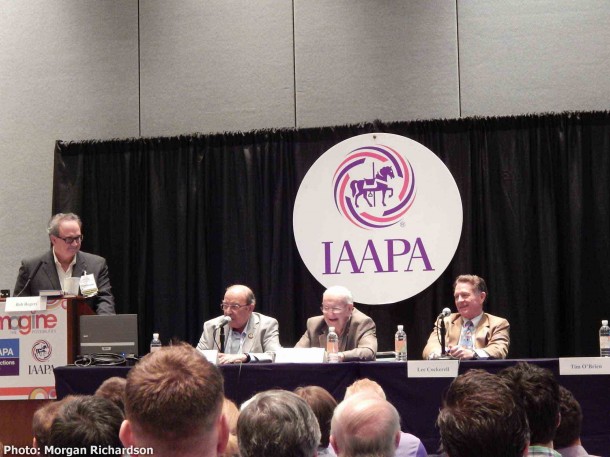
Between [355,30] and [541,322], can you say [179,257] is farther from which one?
[541,322]

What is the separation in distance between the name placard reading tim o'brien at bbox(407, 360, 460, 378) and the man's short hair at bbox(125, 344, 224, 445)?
2.97 m

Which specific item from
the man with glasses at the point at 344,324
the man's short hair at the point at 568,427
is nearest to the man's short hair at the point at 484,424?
the man's short hair at the point at 568,427

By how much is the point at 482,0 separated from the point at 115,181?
3.27 m

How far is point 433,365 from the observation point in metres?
4.33

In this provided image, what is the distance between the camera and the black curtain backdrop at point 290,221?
6.09 m

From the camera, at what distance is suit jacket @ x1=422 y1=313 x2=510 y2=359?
17.1 ft

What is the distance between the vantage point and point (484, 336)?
5379 mm

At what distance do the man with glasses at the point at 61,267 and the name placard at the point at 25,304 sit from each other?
2.17 ft

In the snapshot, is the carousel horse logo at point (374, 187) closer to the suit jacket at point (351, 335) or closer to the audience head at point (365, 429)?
the suit jacket at point (351, 335)

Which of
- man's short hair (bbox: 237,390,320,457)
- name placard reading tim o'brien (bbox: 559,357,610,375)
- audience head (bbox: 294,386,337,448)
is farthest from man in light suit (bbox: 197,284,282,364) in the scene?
man's short hair (bbox: 237,390,320,457)

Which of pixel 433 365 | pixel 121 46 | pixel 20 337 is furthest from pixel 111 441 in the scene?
pixel 121 46

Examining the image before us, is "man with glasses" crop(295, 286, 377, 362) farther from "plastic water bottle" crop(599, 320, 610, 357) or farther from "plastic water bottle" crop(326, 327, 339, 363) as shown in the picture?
"plastic water bottle" crop(599, 320, 610, 357)

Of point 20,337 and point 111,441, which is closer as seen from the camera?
point 111,441

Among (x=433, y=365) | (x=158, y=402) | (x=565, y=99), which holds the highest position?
(x=565, y=99)
